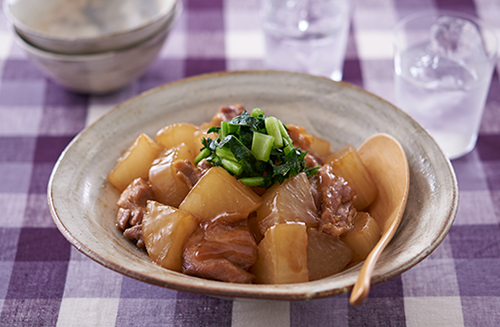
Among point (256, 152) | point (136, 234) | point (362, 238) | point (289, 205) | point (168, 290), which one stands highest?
point (256, 152)

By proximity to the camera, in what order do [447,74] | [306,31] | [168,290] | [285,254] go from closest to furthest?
[285,254] < [168,290] < [447,74] < [306,31]

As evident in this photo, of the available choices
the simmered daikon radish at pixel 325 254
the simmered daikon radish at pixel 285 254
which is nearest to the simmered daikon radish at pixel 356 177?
the simmered daikon radish at pixel 325 254

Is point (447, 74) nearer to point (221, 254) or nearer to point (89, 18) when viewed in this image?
point (221, 254)

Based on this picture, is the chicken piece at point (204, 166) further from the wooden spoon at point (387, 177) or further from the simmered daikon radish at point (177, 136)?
the wooden spoon at point (387, 177)

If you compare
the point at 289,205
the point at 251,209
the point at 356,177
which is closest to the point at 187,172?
the point at 251,209

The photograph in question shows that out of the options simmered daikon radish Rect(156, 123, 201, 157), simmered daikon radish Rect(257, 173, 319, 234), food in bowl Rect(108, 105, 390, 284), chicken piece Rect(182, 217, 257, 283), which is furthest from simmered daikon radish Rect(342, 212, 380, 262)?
simmered daikon radish Rect(156, 123, 201, 157)

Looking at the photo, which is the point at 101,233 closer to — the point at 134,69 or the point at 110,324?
the point at 110,324

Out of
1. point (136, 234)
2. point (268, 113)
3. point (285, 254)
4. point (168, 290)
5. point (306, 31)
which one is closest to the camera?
point (285, 254)
